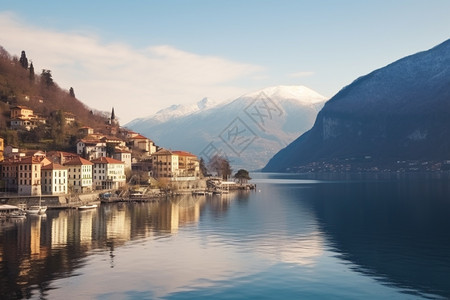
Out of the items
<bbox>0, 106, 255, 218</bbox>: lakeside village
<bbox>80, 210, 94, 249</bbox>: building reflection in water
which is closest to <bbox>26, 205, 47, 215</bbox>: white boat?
<bbox>0, 106, 255, 218</bbox>: lakeside village

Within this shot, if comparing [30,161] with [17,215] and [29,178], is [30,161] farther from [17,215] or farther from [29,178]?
[17,215]

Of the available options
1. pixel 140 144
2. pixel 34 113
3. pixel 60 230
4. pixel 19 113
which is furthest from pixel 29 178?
pixel 140 144

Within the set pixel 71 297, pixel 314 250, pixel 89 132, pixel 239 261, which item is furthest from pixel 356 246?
pixel 89 132

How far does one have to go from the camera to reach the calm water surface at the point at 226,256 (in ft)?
148

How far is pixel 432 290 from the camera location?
44562 millimetres

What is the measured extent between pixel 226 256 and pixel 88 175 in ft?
288

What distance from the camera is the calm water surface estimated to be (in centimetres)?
4500

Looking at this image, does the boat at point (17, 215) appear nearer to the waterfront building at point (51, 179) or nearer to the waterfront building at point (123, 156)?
the waterfront building at point (51, 179)

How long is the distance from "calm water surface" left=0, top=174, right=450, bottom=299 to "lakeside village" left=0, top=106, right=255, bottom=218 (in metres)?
17.4

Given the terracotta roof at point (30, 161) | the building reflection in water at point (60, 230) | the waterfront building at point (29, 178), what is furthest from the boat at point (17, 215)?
the terracotta roof at point (30, 161)

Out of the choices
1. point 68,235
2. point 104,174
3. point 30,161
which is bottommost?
point 68,235

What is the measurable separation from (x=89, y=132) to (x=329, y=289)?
142 meters

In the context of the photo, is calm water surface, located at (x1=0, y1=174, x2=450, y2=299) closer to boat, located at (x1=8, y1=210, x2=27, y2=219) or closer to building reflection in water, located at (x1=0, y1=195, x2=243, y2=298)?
building reflection in water, located at (x1=0, y1=195, x2=243, y2=298)

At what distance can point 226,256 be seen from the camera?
59.5m
